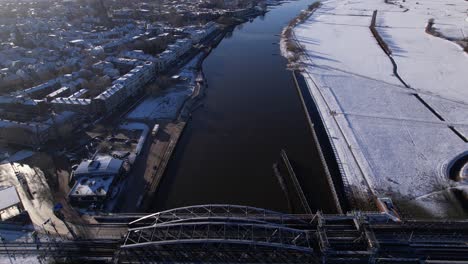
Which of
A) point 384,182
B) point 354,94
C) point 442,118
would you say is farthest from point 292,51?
point 384,182

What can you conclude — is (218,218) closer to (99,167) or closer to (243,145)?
(99,167)

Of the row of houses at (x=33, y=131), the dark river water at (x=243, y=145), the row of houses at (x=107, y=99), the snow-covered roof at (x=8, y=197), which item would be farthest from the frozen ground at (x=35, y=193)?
the row of houses at (x=107, y=99)

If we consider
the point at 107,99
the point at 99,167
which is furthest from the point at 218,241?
the point at 107,99

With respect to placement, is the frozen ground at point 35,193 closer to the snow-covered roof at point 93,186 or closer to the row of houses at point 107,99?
the snow-covered roof at point 93,186

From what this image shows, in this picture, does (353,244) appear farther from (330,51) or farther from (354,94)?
(330,51)

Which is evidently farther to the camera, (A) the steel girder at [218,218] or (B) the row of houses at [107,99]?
(B) the row of houses at [107,99]

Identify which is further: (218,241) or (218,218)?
(218,218)
